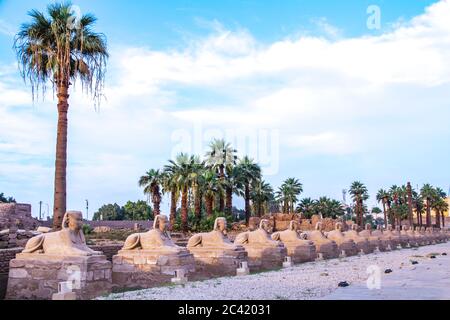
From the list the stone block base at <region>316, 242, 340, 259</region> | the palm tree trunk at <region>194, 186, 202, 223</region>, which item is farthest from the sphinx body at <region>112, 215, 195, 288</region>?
the palm tree trunk at <region>194, 186, 202, 223</region>

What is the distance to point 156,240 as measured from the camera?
1201 cm

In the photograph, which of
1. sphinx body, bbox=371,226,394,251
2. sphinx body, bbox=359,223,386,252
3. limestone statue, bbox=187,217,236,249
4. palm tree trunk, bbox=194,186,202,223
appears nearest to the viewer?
limestone statue, bbox=187,217,236,249

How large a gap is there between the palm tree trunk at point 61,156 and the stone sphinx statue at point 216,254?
6073 millimetres

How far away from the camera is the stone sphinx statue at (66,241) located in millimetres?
9992

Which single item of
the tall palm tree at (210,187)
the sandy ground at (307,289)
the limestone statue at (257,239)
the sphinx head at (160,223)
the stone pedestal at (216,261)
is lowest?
the sandy ground at (307,289)

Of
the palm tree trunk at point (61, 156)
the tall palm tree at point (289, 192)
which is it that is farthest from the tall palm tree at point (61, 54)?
the tall palm tree at point (289, 192)

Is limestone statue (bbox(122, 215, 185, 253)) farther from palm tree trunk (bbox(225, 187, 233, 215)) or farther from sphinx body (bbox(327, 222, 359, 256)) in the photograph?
palm tree trunk (bbox(225, 187, 233, 215))

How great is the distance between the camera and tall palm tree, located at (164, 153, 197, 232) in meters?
35.7

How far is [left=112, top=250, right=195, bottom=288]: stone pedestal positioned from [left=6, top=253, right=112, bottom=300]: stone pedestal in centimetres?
156

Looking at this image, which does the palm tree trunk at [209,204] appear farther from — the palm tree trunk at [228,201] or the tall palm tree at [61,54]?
the tall palm tree at [61,54]

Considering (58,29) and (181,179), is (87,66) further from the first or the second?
(181,179)

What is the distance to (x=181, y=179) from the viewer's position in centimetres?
3631

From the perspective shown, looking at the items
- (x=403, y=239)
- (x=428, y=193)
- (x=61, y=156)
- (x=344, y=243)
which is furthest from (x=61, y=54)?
(x=428, y=193)

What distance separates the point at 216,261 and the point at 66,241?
189 inches
